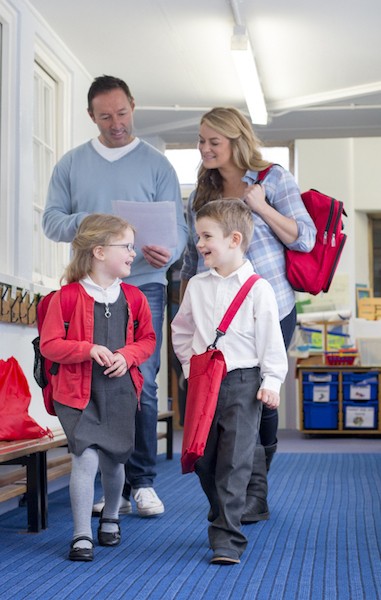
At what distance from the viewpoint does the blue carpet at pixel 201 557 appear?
2236mm

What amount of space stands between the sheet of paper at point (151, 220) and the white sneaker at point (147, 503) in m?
0.87

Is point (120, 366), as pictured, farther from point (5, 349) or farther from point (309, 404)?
point (309, 404)

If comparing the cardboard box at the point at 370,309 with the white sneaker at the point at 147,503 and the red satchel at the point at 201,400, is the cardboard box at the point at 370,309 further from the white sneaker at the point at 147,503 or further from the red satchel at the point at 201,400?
the red satchel at the point at 201,400

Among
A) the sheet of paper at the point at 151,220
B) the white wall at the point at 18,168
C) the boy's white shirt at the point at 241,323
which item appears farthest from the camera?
the white wall at the point at 18,168

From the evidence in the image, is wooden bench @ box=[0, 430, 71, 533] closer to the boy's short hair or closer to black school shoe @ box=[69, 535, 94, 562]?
black school shoe @ box=[69, 535, 94, 562]

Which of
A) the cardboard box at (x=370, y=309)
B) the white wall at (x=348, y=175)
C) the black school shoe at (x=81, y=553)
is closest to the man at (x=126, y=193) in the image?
the black school shoe at (x=81, y=553)

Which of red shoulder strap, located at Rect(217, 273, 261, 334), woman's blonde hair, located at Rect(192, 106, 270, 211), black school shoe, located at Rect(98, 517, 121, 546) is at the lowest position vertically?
black school shoe, located at Rect(98, 517, 121, 546)

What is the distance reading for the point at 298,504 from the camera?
12.1 feet

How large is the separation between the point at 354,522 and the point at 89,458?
106 cm

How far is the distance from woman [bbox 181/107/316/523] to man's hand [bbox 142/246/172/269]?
0.20m

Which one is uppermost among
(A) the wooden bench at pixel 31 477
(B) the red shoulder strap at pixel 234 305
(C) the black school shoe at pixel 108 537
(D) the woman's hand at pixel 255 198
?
(D) the woman's hand at pixel 255 198

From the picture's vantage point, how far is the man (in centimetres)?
335

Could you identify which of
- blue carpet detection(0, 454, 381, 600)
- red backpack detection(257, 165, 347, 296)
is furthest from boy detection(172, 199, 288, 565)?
red backpack detection(257, 165, 347, 296)

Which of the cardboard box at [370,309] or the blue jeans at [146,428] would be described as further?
the cardboard box at [370,309]
